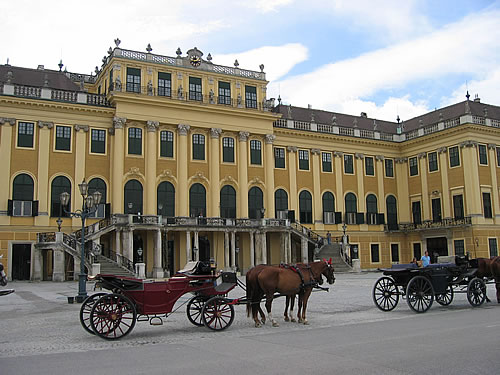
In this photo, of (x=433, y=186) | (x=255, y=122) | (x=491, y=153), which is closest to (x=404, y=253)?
(x=433, y=186)

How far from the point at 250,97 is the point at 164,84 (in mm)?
7676

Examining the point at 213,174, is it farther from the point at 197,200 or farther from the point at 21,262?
the point at 21,262

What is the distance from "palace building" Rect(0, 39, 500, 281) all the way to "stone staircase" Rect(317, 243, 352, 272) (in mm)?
693

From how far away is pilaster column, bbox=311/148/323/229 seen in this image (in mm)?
47356

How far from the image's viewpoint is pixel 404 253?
2019 inches

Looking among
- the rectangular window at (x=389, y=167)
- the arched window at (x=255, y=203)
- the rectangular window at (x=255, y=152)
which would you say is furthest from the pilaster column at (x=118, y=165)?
the rectangular window at (x=389, y=167)

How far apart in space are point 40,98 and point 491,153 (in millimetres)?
37835

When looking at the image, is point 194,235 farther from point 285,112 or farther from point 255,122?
point 285,112

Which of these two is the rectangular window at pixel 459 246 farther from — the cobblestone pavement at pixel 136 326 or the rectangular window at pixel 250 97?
the cobblestone pavement at pixel 136 326

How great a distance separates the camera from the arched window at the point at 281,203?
1796 inches

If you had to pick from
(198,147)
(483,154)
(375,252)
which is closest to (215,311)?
(198,147)

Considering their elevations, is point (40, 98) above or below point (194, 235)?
above

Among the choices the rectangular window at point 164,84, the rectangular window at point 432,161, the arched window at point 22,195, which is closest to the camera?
the arched window at point 22,195

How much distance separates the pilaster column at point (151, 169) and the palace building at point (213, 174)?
0.35 feet
